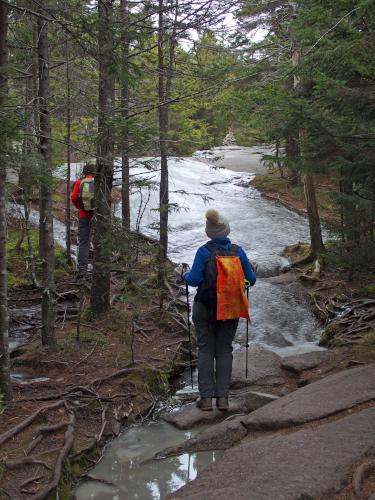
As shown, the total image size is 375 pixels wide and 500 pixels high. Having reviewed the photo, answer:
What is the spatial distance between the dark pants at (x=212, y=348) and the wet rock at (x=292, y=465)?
139 cm

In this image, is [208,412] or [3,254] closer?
[3,254]

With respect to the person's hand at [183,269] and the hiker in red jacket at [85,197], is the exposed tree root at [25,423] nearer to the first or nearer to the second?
the hiker in red jacket at [85,197]

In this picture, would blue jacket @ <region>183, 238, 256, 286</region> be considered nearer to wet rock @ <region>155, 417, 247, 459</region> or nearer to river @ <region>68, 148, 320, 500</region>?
wet rock @ <region>155, 417, 247, 459</region>

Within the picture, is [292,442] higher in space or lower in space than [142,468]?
higher

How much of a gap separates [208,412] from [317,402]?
152cm

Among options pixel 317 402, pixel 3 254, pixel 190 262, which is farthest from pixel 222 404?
pixel 190 262

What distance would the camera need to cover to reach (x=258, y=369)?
352 inches

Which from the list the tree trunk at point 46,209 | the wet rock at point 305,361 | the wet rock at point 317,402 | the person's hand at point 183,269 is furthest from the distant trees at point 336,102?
the person's hand at point 183,269

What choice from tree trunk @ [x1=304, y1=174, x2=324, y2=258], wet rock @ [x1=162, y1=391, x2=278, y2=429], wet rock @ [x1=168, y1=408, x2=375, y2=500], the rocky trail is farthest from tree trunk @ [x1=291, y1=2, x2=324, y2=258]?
wet rock @ [x1=168, y1=408, x2=375, y2=500]

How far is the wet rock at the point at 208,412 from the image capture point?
672cm

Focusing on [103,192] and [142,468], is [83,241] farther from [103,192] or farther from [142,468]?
[142,468]

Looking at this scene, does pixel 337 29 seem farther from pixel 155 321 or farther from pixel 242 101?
pixel 155 321

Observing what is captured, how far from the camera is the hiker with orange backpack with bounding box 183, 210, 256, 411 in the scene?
6359 mm

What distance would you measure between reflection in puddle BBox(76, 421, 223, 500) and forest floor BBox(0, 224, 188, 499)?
0.59 feet
